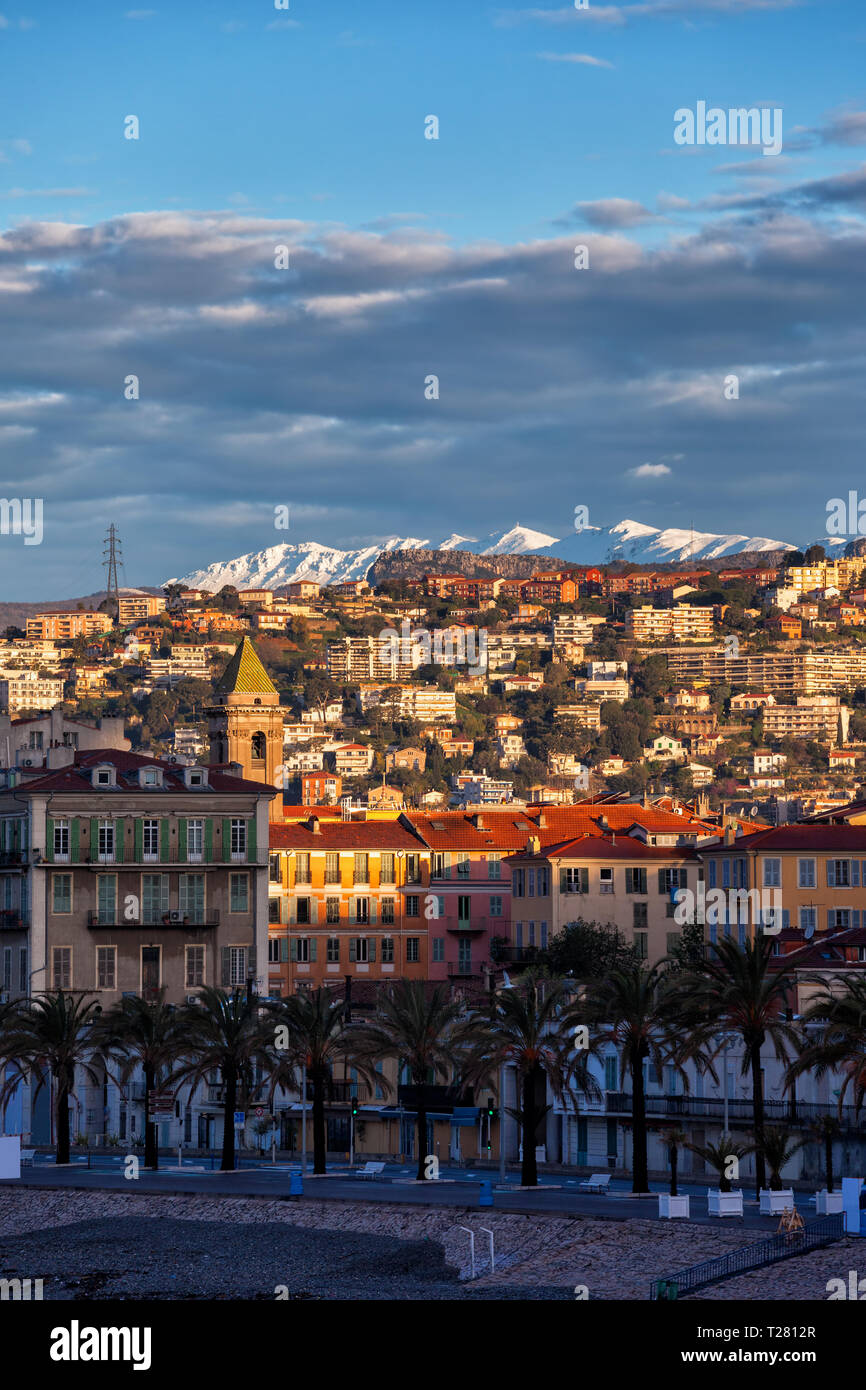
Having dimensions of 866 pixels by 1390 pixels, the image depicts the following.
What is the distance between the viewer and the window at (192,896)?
379ft

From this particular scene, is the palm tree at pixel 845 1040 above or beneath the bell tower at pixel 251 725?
beneath

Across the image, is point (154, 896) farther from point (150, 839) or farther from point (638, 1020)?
point (638, 1020)

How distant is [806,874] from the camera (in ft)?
395

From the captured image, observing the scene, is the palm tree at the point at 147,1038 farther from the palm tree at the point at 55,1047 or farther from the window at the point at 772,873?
the window at the point at 772,873

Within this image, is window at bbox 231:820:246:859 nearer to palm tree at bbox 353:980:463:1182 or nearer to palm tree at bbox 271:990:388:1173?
palm tree at bbox 271:990:388:1173

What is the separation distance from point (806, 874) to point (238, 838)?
26.4 meters

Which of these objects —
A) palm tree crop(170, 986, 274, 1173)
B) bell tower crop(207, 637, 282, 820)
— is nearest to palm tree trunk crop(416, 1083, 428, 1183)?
palm tree crop(170, 986, 274, 1173)

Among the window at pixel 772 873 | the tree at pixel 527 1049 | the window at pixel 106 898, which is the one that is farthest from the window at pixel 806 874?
the tree at pixel 527 1049

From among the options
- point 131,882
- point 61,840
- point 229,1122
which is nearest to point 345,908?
point 131,882

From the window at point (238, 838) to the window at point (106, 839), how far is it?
5.81 meters
